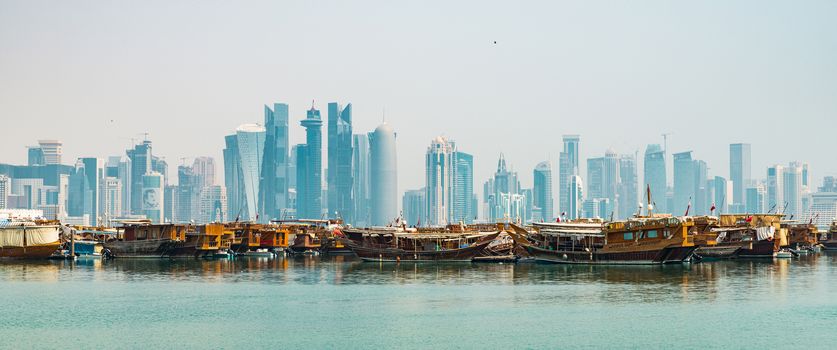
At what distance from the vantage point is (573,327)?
2736 inches

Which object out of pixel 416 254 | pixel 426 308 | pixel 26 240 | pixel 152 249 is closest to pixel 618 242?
pixel 416 254

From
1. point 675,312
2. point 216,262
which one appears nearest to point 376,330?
point 675,312

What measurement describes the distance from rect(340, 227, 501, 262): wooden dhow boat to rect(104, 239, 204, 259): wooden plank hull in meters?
23.7

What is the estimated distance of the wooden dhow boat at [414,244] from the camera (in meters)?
130

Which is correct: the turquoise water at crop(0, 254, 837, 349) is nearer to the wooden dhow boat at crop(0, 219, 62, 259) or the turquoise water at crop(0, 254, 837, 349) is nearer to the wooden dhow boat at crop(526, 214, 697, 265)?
the wooden dhow boat at crop(526, 214, 697, 265)

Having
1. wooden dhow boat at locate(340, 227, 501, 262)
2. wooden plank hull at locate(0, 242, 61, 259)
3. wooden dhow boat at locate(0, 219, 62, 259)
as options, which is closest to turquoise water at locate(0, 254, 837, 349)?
wooden dhow boat at locate(340, 227, 501, 262)

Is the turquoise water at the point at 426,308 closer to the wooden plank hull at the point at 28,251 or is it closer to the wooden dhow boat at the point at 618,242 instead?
the wooden dhow boat at the point at 618,242

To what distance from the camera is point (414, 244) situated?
436ft

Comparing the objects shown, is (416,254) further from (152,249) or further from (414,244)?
(152,249)

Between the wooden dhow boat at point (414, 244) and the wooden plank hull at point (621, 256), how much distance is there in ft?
30.4

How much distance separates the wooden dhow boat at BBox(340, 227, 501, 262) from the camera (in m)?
130

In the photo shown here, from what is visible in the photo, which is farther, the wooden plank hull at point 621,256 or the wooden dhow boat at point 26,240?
the wooden dhow boat at point 26,240

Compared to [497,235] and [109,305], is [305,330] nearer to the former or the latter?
[109,305]

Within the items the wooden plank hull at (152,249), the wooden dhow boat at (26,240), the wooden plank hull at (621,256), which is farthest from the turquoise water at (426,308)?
the wooden plank hull at (152,249)
